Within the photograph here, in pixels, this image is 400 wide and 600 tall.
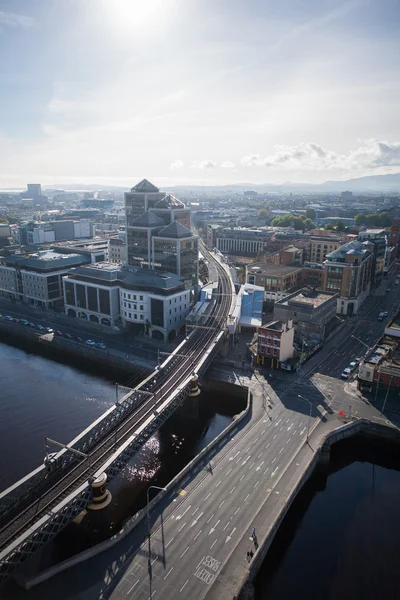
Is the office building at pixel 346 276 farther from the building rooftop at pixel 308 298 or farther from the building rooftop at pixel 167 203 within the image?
the building rooftop at pixel 167 203

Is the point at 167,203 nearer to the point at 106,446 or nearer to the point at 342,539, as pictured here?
the point at 106,446

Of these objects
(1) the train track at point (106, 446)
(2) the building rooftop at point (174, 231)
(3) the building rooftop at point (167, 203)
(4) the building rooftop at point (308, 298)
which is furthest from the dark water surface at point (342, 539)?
(3) the building rooftop at point (167, 203)

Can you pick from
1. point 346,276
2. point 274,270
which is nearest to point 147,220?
point 274,270

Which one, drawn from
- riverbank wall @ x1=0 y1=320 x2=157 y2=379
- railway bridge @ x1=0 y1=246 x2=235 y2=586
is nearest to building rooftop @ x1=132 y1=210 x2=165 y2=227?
riverbank wall @ x1=0 y1=320 x2=157 y2=379

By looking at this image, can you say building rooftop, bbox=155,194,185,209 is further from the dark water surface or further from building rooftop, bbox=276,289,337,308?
the dark water surface

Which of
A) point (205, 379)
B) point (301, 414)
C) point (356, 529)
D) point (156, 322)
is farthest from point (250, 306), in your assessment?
point (356, 529)

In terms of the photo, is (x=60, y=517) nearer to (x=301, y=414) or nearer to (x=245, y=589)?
(x=245, y=589)
